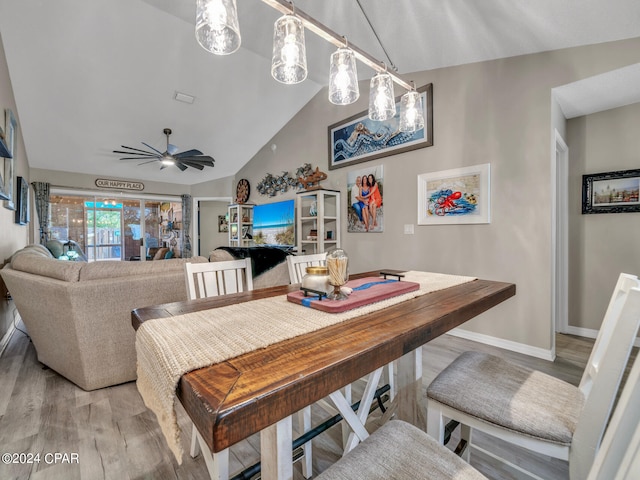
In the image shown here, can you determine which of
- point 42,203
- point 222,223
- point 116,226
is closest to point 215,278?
point 42,203

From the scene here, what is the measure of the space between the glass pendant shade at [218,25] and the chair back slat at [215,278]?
3.31 ft

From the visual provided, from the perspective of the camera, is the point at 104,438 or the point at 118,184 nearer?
the point at 104,438

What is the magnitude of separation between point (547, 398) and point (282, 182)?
4746mm

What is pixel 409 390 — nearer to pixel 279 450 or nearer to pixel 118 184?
pixel 279 450

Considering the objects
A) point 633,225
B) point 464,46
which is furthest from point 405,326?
point 633,225

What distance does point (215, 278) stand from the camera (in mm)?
1666

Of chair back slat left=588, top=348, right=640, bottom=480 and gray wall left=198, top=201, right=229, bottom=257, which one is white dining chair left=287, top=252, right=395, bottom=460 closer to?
chair back slat left=588, top=348, right=640, bottom=480

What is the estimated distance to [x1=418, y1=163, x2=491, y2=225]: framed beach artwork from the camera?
9.03ft

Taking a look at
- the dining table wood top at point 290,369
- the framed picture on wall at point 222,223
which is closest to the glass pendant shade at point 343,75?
the dining table wood top at point 290,369

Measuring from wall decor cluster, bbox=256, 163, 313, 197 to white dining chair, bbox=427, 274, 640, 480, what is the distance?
3.92 m

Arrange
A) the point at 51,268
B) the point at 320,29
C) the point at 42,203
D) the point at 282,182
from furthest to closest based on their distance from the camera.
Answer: the point at 42,203 < the point at 282,182 < the point at 51,268 < the point at 320,29

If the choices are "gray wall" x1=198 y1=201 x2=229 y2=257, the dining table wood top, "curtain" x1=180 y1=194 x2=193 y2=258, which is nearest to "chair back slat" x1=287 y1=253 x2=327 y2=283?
the dining table wood top

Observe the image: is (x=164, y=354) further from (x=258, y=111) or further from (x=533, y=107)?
(x=258, y=111)

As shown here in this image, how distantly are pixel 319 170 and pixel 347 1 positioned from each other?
2.34 m
